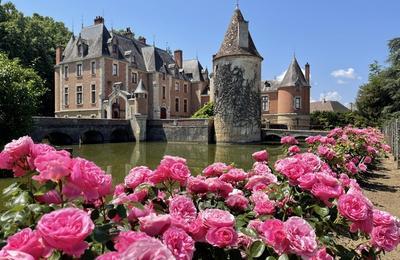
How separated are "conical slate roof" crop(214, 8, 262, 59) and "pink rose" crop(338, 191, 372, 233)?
27.1 m

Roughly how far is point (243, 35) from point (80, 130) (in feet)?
48.3

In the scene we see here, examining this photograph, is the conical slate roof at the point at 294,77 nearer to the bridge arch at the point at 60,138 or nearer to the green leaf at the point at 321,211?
the bridge arch at the point at 60,138

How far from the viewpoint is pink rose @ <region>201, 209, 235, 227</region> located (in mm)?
1598

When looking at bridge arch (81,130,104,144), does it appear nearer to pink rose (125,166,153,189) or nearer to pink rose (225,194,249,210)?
pink rose (125,166,153,189)

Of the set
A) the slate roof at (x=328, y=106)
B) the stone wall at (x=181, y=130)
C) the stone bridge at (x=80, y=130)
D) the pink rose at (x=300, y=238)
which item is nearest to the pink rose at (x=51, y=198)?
the pink rose at (x=300, y=238)

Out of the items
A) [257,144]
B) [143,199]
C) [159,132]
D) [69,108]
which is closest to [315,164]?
[143,199]

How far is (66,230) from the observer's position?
106 cm

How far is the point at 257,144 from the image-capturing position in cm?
2911

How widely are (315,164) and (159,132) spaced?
31.4 m

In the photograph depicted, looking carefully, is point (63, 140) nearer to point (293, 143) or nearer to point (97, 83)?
point (97, 83)

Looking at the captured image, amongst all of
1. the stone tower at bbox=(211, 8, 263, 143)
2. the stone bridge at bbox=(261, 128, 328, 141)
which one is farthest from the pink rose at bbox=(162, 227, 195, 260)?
the stone bridge at bbox=(261, 128, 328, 141)

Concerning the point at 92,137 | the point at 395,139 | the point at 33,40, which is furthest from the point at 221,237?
the point at 33,40

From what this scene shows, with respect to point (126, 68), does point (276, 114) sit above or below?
below

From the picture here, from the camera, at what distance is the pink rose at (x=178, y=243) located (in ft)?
4.49
